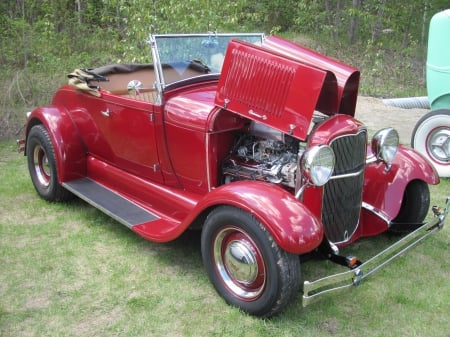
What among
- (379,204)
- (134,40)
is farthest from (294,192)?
(134,40)

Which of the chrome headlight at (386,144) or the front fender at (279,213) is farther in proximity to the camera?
the chrome headlight at (386,144)

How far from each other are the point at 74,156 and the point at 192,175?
1.42 m

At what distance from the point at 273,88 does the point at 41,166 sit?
108 inches

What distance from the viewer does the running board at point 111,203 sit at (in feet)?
11.2

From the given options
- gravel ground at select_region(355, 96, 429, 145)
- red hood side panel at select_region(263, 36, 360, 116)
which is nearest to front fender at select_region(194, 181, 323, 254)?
red hood side panel at select_region(263, 36, 360, 116)

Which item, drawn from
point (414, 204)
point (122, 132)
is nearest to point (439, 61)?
point (414, 204)

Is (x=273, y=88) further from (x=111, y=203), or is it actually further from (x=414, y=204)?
(x=111, y=203)

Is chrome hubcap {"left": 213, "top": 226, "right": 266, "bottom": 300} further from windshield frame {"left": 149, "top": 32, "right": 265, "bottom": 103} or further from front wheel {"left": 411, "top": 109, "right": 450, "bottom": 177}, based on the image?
front wheel {"left": 411, "top": 109, "right": 450, "bottom": 177}

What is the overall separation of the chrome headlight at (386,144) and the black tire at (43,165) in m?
2.75

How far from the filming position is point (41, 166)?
15.0 feet

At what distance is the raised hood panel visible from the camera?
8.80ft

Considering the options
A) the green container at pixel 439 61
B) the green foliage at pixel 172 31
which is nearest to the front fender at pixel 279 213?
the green container at pixel 439 61

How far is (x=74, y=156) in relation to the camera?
13.8 feet

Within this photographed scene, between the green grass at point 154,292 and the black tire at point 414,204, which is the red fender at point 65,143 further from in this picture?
the black tire at point 414,204
